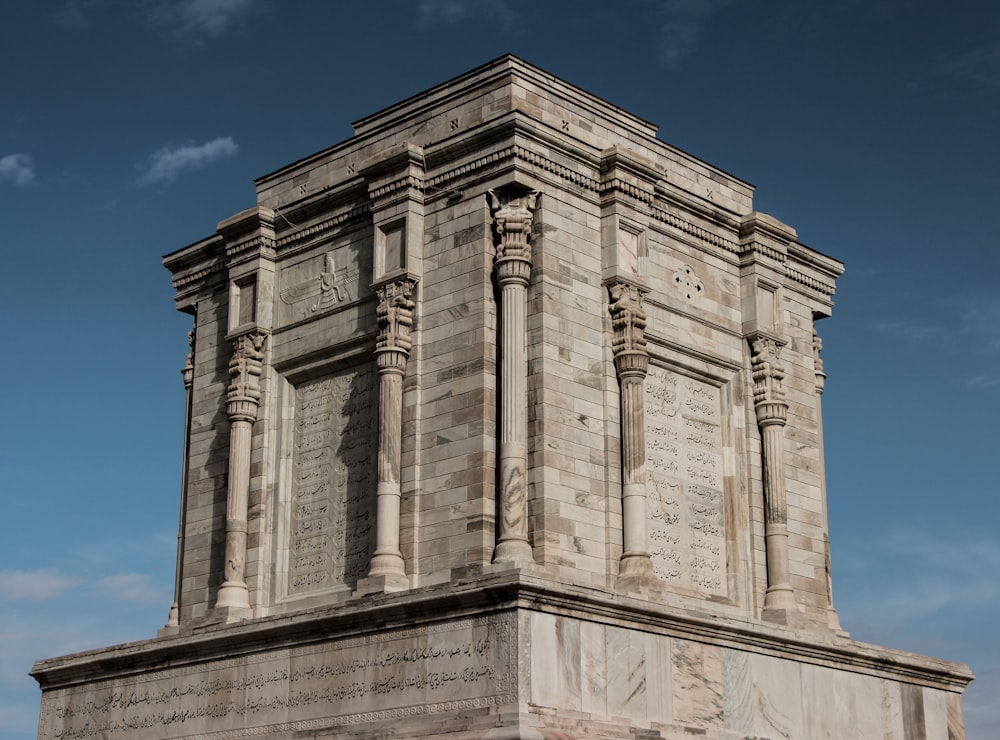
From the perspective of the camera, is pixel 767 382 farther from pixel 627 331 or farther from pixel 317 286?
pixel 317 286

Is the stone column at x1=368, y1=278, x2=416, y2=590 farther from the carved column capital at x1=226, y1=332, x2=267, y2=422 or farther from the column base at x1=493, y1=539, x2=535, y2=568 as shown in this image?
the carved column capital at x1=226, y1=332, x2=267, y2=422

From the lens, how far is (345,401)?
24.5 meters

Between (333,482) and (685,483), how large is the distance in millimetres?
5639

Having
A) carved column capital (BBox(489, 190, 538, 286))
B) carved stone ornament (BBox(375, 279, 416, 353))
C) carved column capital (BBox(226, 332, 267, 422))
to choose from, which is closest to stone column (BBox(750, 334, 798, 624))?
carved column capital (BBox(489, 190, 538, 286))

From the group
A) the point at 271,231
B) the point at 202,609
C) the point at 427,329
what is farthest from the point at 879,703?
the point at 271,231

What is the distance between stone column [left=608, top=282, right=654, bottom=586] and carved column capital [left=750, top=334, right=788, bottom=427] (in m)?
2.89

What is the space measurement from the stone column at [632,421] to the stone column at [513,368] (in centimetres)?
177

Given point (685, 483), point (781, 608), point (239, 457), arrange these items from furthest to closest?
point (239, 457) < point (781, 608) < point (685, 483)

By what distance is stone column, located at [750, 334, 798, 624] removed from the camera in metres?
24.8

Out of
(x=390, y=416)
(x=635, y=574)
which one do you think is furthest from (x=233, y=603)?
(x=635, y=574)

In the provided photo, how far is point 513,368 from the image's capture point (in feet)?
72.0

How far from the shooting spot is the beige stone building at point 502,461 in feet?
67.3

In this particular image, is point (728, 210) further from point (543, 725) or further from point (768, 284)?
point (543, 725)

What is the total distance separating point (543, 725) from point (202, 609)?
340 inches
